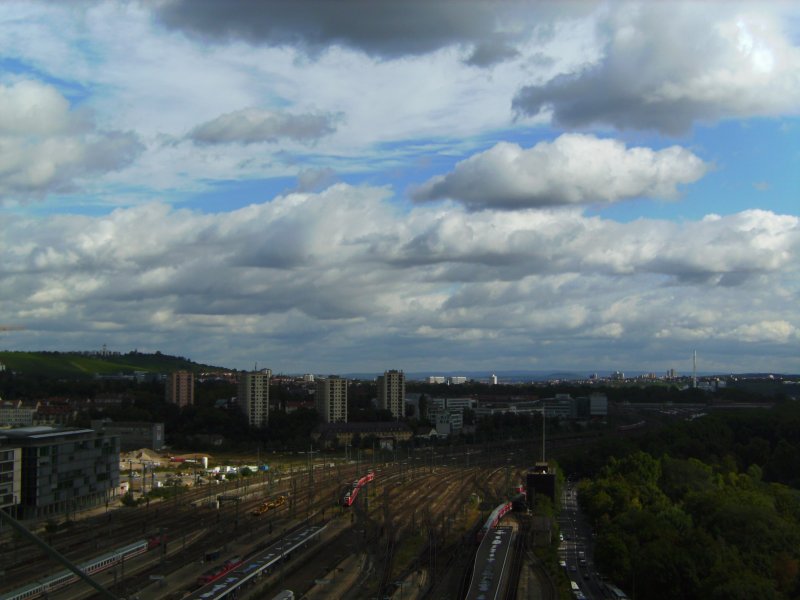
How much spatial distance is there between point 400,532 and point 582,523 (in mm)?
7059

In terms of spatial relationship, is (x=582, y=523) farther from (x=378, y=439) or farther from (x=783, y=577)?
(x=378, y=439)

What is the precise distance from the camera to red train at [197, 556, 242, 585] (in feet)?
57.6

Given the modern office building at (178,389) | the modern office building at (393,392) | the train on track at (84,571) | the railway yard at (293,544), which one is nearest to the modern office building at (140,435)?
the railway yard at (293,544)

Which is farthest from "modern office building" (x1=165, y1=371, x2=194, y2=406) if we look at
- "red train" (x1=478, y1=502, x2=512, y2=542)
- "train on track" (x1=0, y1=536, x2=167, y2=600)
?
"train on track" (x1=0, y1=536, x2=167, y2=600)

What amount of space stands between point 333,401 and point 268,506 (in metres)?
33.0

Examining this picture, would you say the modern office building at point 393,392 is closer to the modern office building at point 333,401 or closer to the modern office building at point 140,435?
the modern office building at point 333,401

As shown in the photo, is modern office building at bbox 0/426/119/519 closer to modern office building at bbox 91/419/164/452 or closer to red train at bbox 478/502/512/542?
red train at bbox 478/502/512/542

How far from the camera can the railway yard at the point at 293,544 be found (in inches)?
688

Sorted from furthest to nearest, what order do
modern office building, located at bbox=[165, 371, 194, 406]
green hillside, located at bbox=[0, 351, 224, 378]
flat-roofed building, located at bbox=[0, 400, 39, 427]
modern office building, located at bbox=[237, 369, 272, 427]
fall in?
green hillside, located at bbox=[0, 351, 224, 378] → modern office building, located at bbox=[165, 371, 194, 406] → modern office building, located at bbox=[237, 369, 272, 427] → flat-roofed building, located at bbox=[0, 400, 39, 427]

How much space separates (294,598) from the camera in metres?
16.6

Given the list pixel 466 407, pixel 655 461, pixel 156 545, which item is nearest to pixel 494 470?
pixel 655 461

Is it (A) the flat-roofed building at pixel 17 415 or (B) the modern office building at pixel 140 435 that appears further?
(A) the flat-roofed building at pixel 17 415

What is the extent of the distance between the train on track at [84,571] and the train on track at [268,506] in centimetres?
544

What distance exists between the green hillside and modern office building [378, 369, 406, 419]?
1520 inches
